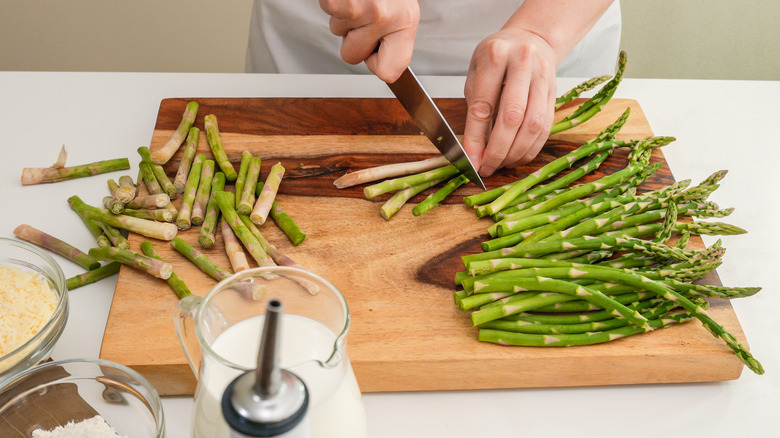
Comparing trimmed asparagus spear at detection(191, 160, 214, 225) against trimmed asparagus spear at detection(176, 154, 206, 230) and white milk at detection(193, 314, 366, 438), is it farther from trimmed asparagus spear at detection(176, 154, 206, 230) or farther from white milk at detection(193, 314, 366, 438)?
white milk at detection(193, 314, 366, 438)

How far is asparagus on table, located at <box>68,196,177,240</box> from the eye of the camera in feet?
5.59

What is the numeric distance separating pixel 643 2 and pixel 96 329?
3.97m

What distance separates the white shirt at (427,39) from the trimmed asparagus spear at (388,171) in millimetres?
675

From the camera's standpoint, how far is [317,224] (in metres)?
1.81

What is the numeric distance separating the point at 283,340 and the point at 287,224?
80 centimetres

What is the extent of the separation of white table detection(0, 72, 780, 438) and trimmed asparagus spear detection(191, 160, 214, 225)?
286 mm

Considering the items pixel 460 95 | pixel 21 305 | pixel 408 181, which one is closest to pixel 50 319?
pixel 21 305

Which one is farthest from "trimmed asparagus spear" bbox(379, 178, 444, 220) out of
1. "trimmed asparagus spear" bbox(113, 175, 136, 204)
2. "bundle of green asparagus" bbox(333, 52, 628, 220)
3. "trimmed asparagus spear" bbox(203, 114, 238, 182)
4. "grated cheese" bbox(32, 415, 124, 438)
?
"grated cheese" bbox(32, 415, 124, 438)

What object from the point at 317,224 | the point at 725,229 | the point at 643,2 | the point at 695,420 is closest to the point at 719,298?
the point at 725,229

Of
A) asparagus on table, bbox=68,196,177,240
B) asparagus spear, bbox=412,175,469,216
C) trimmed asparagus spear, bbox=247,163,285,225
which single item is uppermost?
asparagus spear, bbox=412,175,469,216

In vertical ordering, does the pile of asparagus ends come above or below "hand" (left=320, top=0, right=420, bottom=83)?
below

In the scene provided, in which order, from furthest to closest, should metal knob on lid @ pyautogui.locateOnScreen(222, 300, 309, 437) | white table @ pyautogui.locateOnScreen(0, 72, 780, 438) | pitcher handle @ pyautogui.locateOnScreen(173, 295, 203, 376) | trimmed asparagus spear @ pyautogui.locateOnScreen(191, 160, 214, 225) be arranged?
trimmed asparagus spear @ pyautogui.locateOnScreen(191, 160, 214, 225), white table @ pyautogui.locateOnScreen(0, 72, 780, 438), pitcher handle @ pyautogui.locateOnScreen(173, 295, 203, 376), metal knob on lid @ pyautogui.locateOnScreen(222, 300, 309, 437)

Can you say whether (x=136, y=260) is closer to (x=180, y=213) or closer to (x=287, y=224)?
(x=180, y=213)

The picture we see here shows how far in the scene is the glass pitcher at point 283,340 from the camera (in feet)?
3.00
